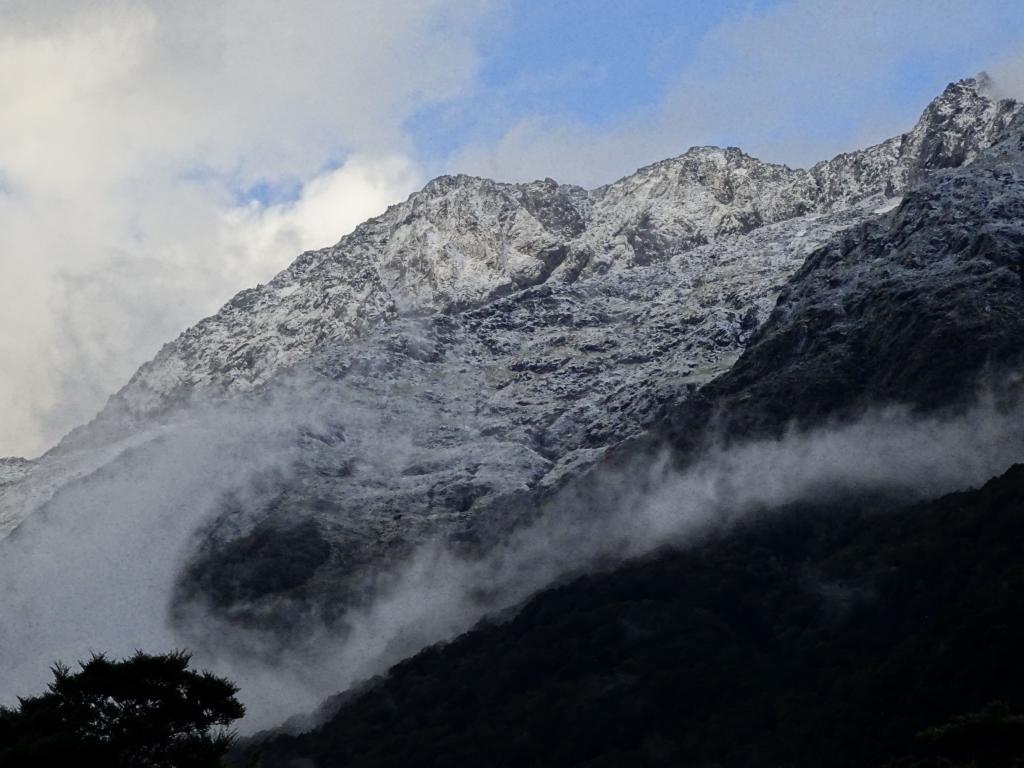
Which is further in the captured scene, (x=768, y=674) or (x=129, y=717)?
(x=768, y=674)

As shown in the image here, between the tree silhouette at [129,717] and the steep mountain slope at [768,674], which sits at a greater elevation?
the tree silhouette at [129,717]

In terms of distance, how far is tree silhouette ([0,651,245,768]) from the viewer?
7269 cm

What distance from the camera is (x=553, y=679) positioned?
18912cm

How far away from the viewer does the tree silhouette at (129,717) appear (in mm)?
72688

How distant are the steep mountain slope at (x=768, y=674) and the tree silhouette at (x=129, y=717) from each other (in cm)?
7070

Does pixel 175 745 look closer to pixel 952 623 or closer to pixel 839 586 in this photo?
pixel 952 623

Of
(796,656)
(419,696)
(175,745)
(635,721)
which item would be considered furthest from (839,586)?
(175,745)

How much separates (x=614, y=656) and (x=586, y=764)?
25017 mm

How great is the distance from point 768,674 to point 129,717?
10905cm

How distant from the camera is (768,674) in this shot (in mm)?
174125

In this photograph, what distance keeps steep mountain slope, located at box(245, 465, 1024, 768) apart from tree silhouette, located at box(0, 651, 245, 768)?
70.7 m

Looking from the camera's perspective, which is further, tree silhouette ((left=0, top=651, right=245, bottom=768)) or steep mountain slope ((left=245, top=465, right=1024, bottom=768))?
steep mountain slope ((left=245, top=465, right=1024, bottom=768))

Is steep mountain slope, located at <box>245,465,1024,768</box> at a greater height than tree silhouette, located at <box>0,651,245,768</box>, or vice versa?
tree silhouette, located at <box>0,651,245,768</box>

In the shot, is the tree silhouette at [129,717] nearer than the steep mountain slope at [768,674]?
Yes
